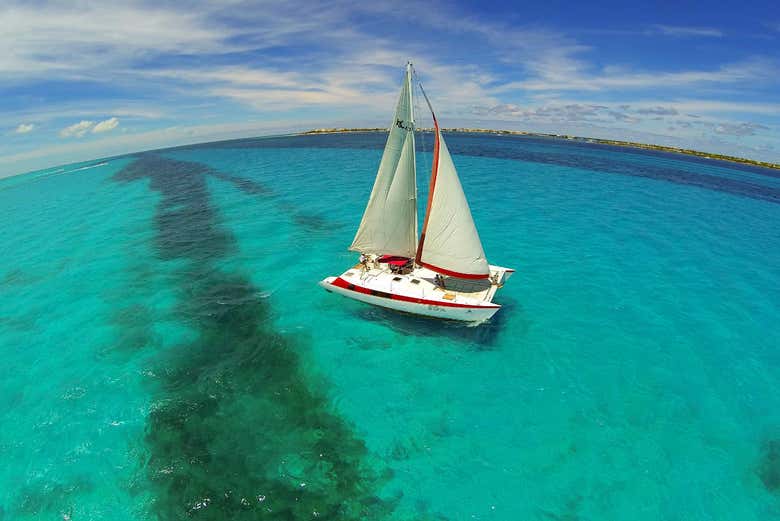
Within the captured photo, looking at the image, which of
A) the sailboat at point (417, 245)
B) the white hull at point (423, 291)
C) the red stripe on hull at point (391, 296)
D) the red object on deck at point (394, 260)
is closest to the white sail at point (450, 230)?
the sailboat at point (417, 245)

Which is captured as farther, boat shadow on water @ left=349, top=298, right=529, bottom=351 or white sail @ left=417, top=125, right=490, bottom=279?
boat shadow on water @ left=349, top=298, right=529, bottom=351

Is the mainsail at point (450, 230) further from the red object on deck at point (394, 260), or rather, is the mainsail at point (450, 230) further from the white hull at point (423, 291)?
the red object on deck at point (394, 260)

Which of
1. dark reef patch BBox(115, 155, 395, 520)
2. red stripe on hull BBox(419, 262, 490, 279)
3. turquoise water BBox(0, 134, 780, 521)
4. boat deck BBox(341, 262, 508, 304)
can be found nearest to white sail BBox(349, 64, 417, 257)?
boat deck BBox(341, 262, 508, 304)

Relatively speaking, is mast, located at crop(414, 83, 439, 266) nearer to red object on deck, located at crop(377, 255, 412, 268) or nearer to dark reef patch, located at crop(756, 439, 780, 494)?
red object on deck, located at crop(377, 255, 412, 268)

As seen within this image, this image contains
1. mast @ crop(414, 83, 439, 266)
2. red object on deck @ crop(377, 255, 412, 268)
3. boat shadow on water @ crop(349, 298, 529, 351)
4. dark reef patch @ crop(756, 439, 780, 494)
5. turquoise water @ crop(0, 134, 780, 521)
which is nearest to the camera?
turquoise water @ crop(0, 134, 780, 521)

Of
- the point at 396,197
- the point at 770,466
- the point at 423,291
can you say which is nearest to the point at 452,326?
the point at 423,291

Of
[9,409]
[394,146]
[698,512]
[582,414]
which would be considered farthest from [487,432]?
[9,409]

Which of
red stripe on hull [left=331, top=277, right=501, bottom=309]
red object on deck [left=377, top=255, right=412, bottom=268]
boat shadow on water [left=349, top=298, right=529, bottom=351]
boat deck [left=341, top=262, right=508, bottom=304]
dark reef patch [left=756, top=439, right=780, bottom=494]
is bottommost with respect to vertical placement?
dark reef patch [left=756, top=439, right=780, bottom=494]
